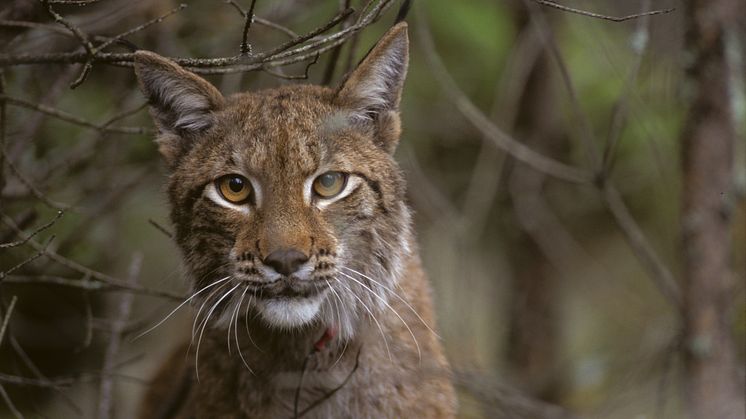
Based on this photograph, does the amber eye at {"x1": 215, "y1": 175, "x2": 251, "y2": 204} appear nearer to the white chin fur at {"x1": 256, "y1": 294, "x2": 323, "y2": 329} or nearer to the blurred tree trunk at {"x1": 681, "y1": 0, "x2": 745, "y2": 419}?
the white chin fur at {"x1": 256, "y1": 294, "x2": 323, "y2": 329}

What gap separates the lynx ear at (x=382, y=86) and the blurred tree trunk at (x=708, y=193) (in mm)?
2262

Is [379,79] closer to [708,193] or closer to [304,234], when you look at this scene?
[304,234]

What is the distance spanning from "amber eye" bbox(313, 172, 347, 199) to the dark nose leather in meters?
0.45

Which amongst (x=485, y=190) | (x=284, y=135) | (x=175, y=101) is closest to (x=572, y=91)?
(x=284, y=135)

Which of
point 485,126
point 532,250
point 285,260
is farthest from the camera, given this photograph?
point 532,250

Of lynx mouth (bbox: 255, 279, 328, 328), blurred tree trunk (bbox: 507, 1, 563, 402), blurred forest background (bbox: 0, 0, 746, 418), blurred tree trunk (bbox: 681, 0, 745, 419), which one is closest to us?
lynx mouth (bbox: 255, 279, 328, 328)

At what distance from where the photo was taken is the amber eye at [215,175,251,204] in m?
4.39

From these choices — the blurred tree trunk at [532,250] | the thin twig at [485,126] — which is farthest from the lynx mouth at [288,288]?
the blurred tree trunk at [532,250]

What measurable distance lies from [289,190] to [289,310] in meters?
0.51

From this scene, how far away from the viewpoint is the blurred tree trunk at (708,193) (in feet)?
19.6

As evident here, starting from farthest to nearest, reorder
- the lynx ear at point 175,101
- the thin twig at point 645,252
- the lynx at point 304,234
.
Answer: the thin twig at point 645,252
the lynx ear at point 175,101
the lynx at point 304,234

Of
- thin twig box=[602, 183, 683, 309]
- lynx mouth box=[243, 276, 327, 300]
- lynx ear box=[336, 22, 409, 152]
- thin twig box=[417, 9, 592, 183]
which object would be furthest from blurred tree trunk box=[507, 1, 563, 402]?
lynx mouth box=[243, 276, 327, 300]

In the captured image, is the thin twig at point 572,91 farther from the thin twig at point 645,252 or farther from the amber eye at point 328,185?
the amber eye at point 328,185

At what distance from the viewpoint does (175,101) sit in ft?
15.2
